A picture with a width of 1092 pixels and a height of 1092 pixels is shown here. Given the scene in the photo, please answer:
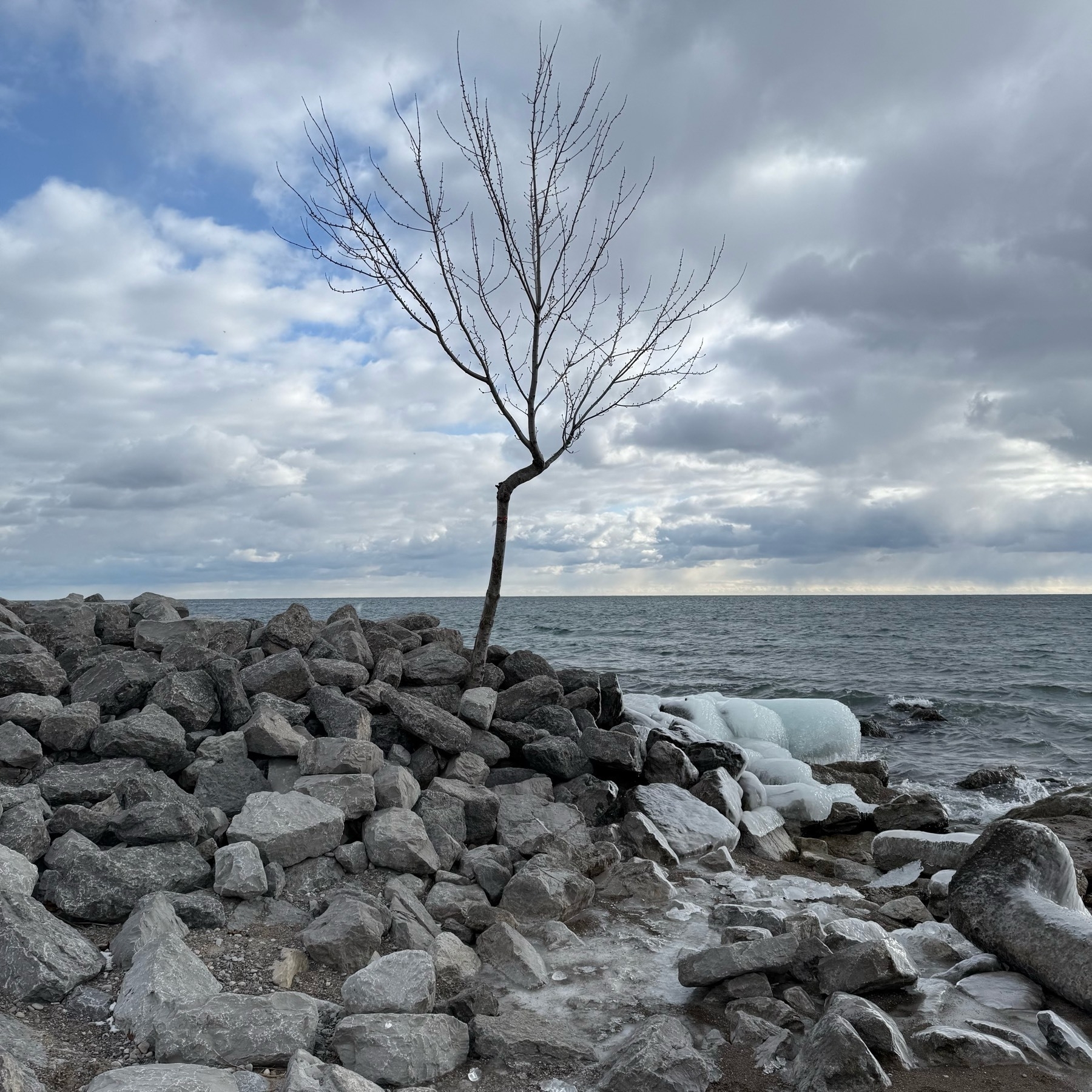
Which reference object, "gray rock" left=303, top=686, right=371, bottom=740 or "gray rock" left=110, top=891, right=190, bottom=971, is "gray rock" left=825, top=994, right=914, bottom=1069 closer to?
"gray rock" left=110, top=891, right=190, bottom=971

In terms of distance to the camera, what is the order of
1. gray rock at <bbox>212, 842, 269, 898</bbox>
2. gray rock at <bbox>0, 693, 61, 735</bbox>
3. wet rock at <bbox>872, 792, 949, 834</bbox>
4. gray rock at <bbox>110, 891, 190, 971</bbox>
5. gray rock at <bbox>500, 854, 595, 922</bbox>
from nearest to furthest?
1. gray rock at <bbox>110, 891, 190, 971</bbox>
2. gray rock at <bbox>212, 842, 269, 898</bbox>
3. gray rock at <bbox>500, 854, 595, 922</bbox>
4. gray rock at <bbox>0, 693, 61, 735</bbox>
5. wet rock at <bbox>872, 792, 949, 834</bbox>

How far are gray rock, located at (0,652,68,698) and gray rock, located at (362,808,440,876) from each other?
10.2 feet

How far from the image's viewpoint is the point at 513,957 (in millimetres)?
4785

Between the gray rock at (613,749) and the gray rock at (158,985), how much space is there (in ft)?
14.7

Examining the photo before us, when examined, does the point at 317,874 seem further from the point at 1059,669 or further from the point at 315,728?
the point at 1059,669

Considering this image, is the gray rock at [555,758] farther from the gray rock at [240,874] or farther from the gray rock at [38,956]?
the gray rock at [38,956]

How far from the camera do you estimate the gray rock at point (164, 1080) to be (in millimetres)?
3162

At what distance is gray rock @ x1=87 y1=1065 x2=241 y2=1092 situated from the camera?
3.16m

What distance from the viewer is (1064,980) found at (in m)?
4.54

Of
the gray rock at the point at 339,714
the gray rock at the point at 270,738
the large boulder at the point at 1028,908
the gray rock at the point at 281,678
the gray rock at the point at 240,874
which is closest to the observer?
the large boulder at the point at 1028,908

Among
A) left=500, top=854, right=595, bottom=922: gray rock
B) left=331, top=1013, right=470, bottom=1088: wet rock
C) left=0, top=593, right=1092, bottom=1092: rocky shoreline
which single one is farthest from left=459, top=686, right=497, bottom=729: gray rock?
left=331, top=1013, right=470, bottom=1088: wet rock

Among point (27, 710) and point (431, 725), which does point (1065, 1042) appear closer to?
point (431, 725)

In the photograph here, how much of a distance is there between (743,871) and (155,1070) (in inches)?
198

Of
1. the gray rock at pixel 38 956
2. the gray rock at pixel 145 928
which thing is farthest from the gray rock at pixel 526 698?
the gray rock at pixel 38 956
